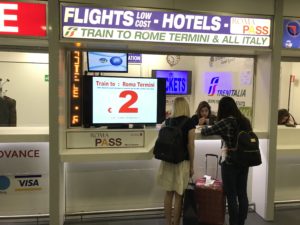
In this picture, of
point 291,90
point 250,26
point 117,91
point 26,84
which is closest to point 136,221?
point 117,91

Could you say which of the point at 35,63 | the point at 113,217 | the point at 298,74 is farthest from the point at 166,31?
the point at 298,74

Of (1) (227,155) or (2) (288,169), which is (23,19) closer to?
(1) (227,155)

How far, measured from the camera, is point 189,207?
342 centimetres

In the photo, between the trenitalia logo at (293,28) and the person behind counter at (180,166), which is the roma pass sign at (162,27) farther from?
the person behind counter at (180,166)

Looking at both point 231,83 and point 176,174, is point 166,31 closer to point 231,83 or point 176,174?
point 176,174

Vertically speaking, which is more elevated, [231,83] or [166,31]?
[166,31]

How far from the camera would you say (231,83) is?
16.1ft

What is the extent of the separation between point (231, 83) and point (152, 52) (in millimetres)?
1678

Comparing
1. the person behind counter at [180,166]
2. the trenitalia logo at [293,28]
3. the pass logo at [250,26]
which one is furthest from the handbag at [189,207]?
the trenitalia logo at [293,28]

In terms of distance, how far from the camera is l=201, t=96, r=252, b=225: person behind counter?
3.17 m

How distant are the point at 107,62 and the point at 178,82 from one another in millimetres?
1445

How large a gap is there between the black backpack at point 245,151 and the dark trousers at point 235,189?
0.10 meters

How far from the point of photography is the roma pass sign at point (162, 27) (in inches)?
129

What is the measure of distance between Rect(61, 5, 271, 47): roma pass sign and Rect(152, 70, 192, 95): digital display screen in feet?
5.89
